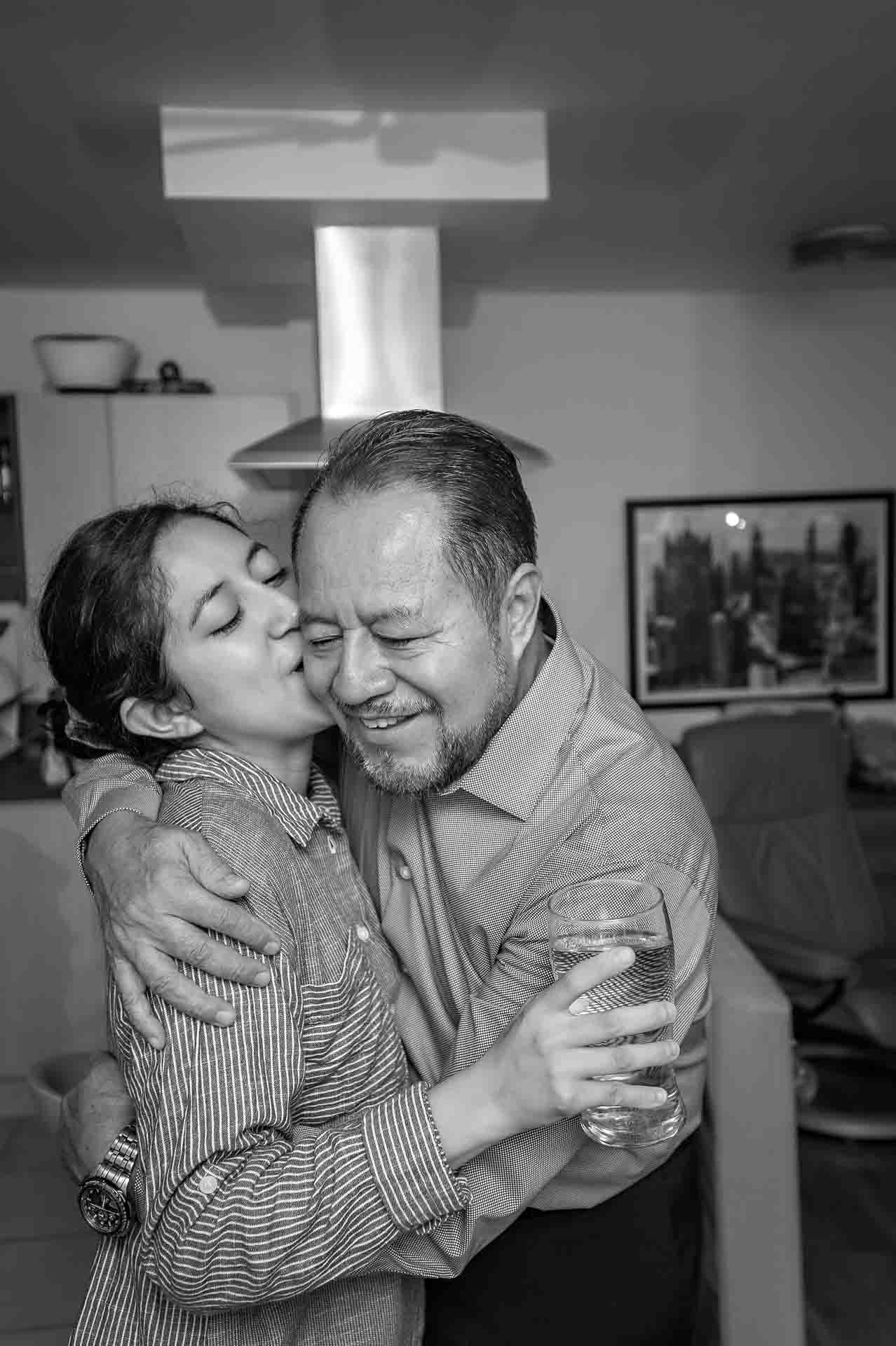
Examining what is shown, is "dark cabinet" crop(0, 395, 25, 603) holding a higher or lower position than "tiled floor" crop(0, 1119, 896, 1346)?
higher

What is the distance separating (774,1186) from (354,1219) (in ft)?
3.33

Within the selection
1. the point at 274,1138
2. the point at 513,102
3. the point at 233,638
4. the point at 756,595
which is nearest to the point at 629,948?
the point at 274,1138

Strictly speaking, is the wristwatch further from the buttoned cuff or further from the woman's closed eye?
the woman's closed eye

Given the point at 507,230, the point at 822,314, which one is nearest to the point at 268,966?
the point at 507,230

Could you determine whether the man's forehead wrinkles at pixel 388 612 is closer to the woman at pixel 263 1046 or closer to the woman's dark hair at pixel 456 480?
the woman's dark hair at pixel 456 480

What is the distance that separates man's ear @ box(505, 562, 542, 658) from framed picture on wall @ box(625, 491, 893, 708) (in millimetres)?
3688

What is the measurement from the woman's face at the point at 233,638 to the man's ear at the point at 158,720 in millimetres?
24

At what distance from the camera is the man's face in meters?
1.22

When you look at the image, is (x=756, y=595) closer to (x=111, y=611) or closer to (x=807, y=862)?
(x=807, y=862)

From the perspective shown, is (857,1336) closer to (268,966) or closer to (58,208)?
(268,966)


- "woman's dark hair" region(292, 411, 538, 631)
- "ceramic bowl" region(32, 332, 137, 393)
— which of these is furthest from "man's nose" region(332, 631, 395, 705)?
"ceramic bowl" region(32, 332, 137, 393)

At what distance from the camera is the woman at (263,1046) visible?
3.48ft

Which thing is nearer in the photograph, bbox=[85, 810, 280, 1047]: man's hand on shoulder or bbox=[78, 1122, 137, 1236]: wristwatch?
bbox=[85, 810, 280, 1047]: man's hand on shoulder

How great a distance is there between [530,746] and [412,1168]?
45cm
